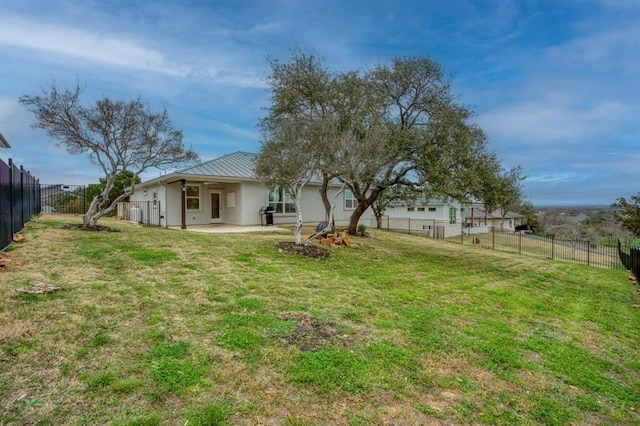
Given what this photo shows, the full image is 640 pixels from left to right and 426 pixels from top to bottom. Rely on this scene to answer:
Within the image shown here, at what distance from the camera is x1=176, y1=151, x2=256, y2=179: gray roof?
53.7 feet

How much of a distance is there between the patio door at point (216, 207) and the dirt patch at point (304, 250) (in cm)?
995

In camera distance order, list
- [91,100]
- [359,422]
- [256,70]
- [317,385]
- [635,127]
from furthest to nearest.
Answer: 1. [635,127]
2. [256,70]
3. [91,100]
4. [317,385]
5. [359,422]

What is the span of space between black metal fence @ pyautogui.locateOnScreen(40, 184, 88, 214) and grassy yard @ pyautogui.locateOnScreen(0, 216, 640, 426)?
15.2 metres

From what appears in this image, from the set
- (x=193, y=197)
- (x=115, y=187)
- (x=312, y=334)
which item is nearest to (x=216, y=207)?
(x=193, y=197)

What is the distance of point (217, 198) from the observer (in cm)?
1922

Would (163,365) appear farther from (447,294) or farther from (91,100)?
(91,100)

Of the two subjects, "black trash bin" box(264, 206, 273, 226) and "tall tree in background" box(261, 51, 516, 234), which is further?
"black trash bin" box(264, 206, 273, 226)

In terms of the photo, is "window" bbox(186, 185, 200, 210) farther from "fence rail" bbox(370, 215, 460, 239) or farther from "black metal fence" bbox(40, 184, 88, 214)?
"fence rail" bbox(370, 215, 460, 239)

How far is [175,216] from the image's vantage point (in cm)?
1722

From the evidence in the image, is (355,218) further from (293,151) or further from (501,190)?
(293,151)

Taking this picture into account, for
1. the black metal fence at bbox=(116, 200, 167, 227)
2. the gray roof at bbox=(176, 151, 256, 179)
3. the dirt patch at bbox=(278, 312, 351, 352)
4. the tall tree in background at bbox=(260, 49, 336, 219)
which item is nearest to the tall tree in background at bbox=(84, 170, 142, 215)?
the black metal fence at bbox=(116, 200, 167, 227)

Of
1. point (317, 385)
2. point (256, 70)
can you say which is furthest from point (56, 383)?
point (256, 70)

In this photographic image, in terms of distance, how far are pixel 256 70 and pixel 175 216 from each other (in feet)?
27.1

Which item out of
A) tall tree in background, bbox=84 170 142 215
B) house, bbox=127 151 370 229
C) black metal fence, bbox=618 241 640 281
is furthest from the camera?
tall tree in background, bbox=84 170 142 215
